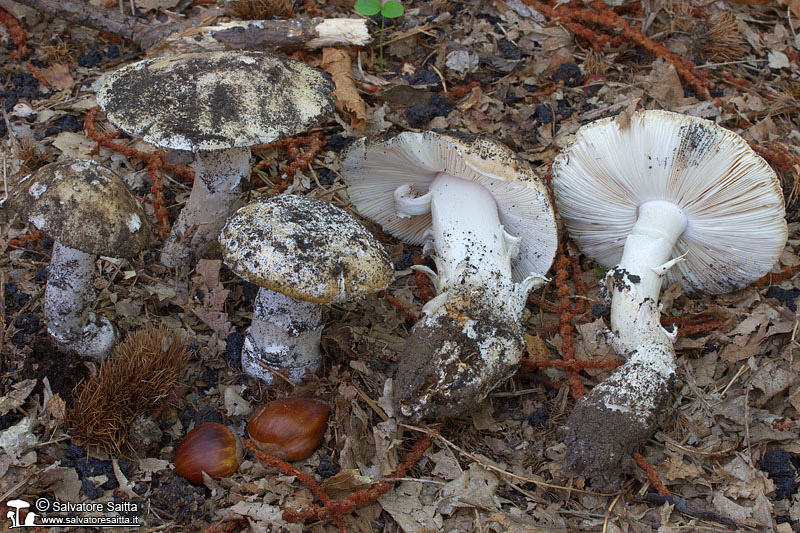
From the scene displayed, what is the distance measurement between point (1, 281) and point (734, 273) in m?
5.18

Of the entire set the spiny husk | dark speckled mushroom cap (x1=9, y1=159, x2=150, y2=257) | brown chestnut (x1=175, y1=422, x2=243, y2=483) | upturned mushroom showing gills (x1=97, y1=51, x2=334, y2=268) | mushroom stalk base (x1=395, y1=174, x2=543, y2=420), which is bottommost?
brown chestnut (x1=175, y1=422, x2=243, y2=483)

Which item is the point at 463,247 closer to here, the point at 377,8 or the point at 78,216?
the point at 78,216

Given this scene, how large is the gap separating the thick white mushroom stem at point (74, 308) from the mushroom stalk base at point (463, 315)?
76.5 inches

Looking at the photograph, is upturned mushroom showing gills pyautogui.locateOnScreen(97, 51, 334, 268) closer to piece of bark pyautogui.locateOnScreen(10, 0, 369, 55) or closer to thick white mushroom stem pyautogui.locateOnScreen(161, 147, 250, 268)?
thick white mushroom stem pyautogui.locateOnScreen(161, 147, 250, 268)

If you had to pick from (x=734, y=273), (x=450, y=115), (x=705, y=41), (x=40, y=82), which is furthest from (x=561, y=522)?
(x=40, y=82)

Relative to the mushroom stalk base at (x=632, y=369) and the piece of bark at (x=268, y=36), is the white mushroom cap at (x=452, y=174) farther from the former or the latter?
the piece of bark at (x=268, y=36)

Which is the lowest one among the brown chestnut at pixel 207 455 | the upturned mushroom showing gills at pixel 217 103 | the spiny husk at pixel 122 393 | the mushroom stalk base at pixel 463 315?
the brown chestnut at pixel 207 455

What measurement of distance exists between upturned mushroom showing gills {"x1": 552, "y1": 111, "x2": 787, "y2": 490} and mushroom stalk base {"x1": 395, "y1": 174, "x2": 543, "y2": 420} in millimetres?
593

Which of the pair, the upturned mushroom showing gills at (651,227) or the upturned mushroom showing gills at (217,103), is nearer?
the upturned mushroom showing gills at (217,103)

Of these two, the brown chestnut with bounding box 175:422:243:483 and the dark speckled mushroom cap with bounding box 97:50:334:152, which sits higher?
the dark speckled mushroom cap with bounding box 97:50:334:152

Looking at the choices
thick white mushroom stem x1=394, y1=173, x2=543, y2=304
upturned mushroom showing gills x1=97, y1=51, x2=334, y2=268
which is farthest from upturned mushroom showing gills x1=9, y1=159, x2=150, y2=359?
thick white mushroom stem x1=394, y1=173, x2=543, y2=304

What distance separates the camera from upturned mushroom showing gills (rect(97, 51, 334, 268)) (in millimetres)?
3562

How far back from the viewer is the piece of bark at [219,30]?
5.61m

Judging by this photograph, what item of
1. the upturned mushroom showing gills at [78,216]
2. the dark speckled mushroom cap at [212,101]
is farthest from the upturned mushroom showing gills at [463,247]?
the upturned mushroom showing gills at [78,216]
